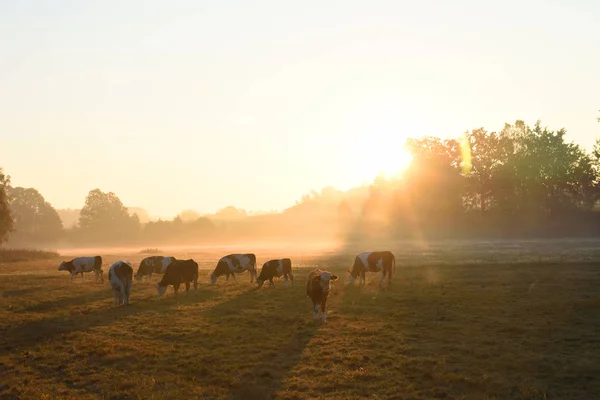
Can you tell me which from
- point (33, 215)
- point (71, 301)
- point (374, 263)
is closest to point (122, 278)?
point (71, 301)

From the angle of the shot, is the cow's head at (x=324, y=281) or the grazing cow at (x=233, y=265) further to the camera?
the grazing cow at (x=233, y=265)

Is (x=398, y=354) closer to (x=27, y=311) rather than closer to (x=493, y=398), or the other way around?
(x=493, y=398)

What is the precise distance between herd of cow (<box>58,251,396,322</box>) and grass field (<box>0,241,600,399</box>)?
0.92 m

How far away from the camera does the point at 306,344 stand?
1518 cm

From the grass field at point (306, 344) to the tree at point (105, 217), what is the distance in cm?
10087

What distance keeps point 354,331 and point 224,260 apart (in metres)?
15.2

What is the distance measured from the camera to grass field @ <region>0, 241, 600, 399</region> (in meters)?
11.4

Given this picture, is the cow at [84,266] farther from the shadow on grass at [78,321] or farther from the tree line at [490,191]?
Result: the tree line at [490,191]

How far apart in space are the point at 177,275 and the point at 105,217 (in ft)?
350

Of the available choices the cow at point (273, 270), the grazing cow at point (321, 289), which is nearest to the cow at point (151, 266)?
the cow at point (273, 270)

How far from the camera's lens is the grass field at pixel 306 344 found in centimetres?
1145

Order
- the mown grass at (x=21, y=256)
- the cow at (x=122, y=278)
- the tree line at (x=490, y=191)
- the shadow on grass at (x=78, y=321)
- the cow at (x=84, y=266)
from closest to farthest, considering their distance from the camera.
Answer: the shadow on grass at (x=78, y=321)
the cow at (x=122, y=278)
the cow at (x=84, y=266)
the mown grass at (x=21, y=256)
the tree line at (x=490, y=191)

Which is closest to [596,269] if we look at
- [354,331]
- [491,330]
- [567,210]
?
[491,330]

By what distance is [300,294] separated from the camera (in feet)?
81.7
